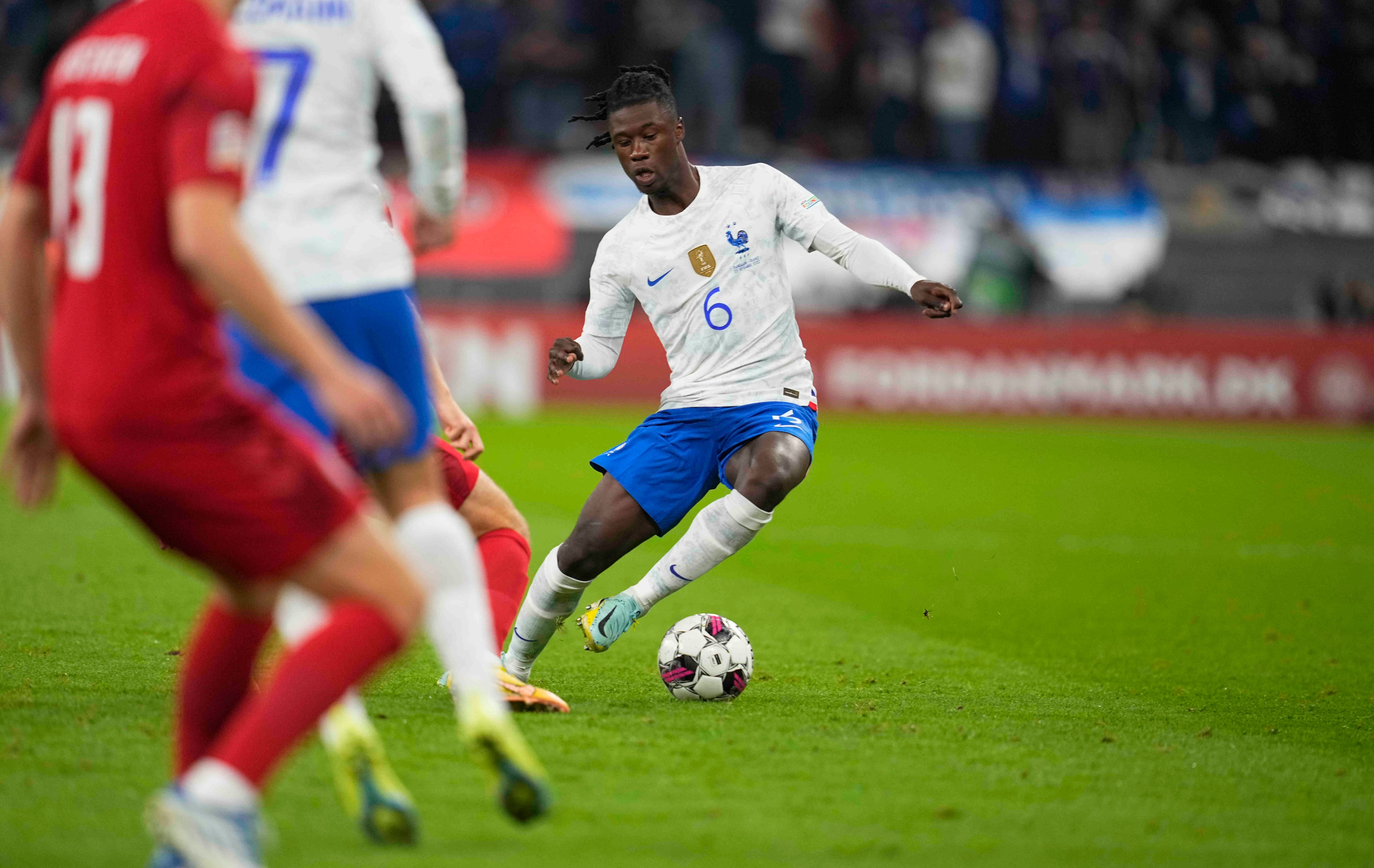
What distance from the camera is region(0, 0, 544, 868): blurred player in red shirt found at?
273cm

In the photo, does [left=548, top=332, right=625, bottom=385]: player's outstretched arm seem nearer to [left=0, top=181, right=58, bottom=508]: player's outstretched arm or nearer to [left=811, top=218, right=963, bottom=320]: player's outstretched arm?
[left=811, top=218, right=963, bottom=320]: player's outstretched arm

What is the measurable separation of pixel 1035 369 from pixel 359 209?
725 inches

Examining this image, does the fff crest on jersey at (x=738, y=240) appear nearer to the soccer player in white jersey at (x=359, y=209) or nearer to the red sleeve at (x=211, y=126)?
the soccer player in white jersey at (x=359, y=209)

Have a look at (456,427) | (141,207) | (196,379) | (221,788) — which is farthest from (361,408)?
(456,427)

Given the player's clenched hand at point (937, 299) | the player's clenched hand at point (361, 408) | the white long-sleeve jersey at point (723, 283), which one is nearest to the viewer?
the player's clenched hand at point (361, 408)

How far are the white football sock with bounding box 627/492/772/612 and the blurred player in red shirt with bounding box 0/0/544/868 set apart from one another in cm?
272

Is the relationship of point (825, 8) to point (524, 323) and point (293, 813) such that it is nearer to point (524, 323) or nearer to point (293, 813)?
point (524, 323)

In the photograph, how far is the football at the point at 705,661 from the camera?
213 inches

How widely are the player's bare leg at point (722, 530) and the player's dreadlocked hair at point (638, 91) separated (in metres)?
1.30

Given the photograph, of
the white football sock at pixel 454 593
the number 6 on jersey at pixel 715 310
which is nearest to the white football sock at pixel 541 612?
the number 6 on jersey at pixel 715 310

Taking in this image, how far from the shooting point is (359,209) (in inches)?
142

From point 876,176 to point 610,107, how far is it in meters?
18.7

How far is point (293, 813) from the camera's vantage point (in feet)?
11.9

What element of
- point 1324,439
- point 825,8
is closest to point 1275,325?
point 1324,439
